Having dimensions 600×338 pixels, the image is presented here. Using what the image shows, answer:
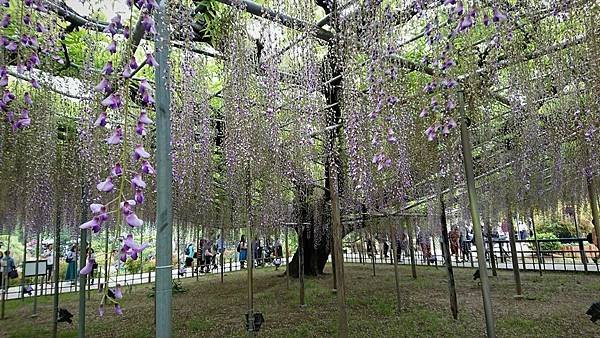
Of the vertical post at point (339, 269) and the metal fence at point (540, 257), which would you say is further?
the metal fence at point (540, 257)

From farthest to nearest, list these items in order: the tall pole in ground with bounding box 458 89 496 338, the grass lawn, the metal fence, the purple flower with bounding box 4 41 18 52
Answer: the metal fence < the grass lawn < the tall pole in ground with bounding box 458 89 496 338 < the purple flower with bounding box 4 41 18 52

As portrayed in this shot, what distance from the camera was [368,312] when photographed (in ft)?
18.3

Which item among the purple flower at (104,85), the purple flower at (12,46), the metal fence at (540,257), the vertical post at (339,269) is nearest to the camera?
the purple flower at (104,85)

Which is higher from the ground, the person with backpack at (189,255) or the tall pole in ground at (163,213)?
the tall pole in ground at (163,213)

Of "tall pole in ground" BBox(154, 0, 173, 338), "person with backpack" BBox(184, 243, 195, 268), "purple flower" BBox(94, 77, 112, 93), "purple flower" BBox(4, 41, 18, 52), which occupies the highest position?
"purple flower" BBox(4, 41, 18, 52)

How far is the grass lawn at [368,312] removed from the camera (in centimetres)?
451

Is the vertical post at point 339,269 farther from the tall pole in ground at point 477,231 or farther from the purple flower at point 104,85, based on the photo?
the purple flower at point 104,85

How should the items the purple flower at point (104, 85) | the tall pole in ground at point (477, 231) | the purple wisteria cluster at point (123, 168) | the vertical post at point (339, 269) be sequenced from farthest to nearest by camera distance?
the vertical post at point (339, 269)
the tall pole in ground at point (477, 231)
the purple flower at point (104, 85)
the purple wisteria cluster at point (123, 168)

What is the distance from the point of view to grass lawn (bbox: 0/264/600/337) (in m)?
4.51

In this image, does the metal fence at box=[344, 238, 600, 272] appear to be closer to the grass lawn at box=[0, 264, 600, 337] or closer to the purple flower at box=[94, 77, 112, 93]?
the grass lawn at box=[0, 264, 600, 337]

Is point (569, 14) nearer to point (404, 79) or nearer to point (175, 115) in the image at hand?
point (404, 79)

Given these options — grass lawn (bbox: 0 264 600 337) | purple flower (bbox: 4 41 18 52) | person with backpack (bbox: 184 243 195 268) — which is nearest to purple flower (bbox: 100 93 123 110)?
purple flower (bbox: 4 41 18 52)

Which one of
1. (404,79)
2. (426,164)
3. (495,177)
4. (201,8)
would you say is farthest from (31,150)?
(495,177)

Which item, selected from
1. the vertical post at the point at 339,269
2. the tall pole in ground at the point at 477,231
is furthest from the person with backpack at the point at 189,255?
the tall pole in ground at the point at 477,231
